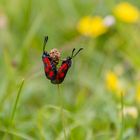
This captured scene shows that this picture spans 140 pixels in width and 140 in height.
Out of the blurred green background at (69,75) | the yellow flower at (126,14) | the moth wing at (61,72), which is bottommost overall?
the moth wing at (61,72)

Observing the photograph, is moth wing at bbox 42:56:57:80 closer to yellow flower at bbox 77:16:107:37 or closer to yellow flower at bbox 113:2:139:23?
yellow flower at bbox 77:16:107:37

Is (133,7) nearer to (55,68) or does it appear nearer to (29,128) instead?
(29,128)

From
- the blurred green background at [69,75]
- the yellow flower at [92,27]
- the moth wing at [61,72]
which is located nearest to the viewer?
the moth wing at [61,72]

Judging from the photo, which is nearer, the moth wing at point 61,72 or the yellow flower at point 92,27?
the moth wing at point 61,72

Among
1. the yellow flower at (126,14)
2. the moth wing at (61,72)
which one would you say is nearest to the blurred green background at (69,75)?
the yellow flower at (126,14)

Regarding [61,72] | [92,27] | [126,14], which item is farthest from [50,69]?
[126,14]

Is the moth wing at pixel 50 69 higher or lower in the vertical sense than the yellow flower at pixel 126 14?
lower

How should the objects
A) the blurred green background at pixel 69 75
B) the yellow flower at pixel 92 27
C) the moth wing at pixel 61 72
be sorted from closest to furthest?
the moth wing at pixel 61 72 → the blurred green background at pixel 69 75 → the yellow flower at pixel 92 27

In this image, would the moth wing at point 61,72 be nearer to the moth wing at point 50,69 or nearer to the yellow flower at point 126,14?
the moth wing at point 50,69
